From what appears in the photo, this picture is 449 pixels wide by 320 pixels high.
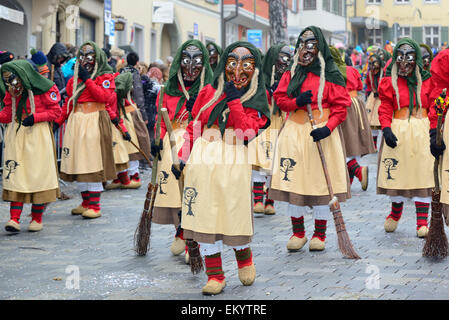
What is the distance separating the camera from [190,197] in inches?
246

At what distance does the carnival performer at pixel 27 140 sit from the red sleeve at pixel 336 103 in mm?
3111

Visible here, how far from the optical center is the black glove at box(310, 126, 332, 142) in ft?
24.3

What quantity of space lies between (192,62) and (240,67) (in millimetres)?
1358

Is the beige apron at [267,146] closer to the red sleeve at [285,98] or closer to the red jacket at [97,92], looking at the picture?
the red jacket at [97,92]

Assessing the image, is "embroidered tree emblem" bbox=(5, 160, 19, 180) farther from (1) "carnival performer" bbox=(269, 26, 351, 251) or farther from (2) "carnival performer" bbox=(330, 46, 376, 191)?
(2) "carnival performer" bbox=(330, 46, 376, 191)

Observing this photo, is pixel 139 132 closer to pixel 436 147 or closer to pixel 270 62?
pixel 270 62

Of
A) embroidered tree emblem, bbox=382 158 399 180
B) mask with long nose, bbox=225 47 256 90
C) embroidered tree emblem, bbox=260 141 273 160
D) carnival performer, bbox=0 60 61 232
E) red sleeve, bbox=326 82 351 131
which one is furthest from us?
embroidered tree emblem, bbox=260 141 273 160

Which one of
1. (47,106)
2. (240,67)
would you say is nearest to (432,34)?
(47,106)

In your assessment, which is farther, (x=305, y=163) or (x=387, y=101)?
(x=387, y=101)

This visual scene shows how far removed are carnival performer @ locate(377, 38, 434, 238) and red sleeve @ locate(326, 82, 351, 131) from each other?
1.13 metres

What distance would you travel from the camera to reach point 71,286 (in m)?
6.56

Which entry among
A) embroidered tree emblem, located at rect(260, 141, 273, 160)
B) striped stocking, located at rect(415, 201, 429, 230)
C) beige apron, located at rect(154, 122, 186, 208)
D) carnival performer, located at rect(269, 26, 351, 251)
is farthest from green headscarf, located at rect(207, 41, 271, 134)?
embroidered tree emblem, located at rect(260, 141, 273, 160)

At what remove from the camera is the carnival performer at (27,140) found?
895 centimetres

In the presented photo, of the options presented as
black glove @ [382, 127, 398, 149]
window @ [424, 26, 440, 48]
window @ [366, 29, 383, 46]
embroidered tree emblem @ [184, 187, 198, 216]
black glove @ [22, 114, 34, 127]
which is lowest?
embroidered tree emblem @ [184, 187, 198, 216]
